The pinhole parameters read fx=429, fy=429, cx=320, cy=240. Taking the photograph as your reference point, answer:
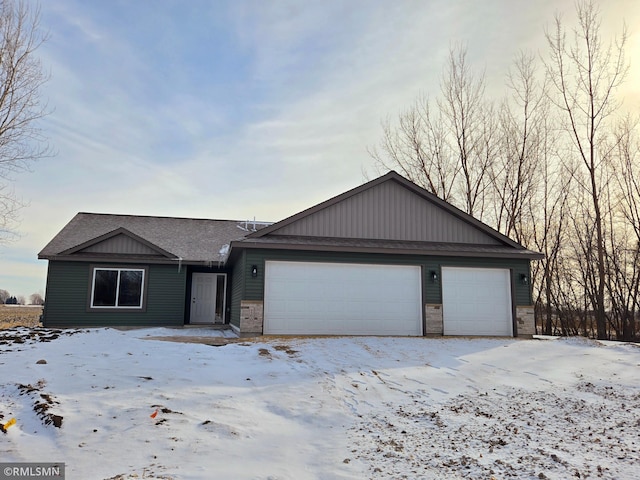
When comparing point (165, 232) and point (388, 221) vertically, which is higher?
point (165, 232)

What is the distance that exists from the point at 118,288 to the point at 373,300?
30.0ft

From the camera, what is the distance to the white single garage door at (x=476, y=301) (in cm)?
1346

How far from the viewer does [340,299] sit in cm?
1270

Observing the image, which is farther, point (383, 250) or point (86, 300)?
point (86, 300)

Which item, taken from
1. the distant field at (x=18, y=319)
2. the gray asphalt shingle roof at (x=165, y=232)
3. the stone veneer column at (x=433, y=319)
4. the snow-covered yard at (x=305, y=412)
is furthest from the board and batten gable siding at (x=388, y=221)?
the distant field at (x=18, y=319)

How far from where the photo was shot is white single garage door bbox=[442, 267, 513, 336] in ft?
44.2

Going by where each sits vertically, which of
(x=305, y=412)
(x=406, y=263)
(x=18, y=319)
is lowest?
(x=305, y=412)

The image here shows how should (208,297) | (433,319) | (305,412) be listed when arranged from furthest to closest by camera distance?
(208,297) < (433,319) < (305,412)

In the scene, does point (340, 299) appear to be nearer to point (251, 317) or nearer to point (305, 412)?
point (251, 317)

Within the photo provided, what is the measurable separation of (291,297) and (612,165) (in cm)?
1884

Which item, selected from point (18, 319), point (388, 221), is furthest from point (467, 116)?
point (18, 319)

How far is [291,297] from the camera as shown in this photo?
40.8 ft

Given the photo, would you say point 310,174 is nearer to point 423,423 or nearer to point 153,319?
point 153,319

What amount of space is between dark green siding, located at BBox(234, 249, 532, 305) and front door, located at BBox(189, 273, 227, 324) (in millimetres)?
5576
